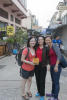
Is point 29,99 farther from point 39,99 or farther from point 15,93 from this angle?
point 15,93

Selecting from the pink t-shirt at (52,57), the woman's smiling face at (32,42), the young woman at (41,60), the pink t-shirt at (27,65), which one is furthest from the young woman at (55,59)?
the pink t-shirt at (27,65)

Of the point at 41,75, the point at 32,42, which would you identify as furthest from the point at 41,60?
the point at 32,42

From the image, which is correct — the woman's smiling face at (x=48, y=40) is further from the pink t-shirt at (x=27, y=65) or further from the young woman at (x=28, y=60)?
the pink t-shirt at (x=27, y=65)

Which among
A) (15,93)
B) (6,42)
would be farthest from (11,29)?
(15,93)

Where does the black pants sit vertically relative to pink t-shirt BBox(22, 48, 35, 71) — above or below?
below

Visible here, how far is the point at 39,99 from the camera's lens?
4.81 m

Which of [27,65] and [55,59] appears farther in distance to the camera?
[27,65]

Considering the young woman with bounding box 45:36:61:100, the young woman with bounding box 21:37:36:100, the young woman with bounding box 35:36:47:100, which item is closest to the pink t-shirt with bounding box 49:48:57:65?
the young woman with bounding box 45:36:61:100

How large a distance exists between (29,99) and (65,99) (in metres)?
0.98

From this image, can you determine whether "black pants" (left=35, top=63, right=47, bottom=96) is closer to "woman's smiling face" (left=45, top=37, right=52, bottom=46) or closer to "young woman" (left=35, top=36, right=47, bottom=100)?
"young woman" (left=35, top=36, right=47, bottom=100)

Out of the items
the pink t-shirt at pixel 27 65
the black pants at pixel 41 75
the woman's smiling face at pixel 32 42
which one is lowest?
the black pants at pixel 41 75

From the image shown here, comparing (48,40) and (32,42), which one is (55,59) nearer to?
(48,40)

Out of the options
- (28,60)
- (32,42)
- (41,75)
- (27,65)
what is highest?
(32,42)

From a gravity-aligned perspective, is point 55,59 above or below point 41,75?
above
